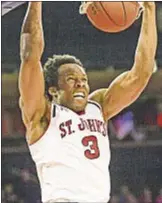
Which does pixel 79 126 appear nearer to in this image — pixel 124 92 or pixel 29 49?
pixel 124 92

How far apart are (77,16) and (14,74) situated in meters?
0.28

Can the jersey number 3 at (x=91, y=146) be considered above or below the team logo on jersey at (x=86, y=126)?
below

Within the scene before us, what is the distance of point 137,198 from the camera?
1.98 meters

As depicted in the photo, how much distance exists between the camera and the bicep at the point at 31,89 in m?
1.94

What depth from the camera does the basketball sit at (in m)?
1.92

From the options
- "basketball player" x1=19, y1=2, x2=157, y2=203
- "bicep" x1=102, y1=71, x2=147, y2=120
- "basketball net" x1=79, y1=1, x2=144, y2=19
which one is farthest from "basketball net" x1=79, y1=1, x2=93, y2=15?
"bicep" x1=102, y1=71, x2=147, y2=120

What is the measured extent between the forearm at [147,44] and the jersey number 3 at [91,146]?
268 millimetres

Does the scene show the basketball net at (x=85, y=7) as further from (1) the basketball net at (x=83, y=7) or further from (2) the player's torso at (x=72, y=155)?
(2) the player's torso at (x=72, y=155)

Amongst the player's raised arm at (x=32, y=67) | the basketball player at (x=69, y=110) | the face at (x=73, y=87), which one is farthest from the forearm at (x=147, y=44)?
the player's raised arm at (x=32, y=67)

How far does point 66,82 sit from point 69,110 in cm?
9

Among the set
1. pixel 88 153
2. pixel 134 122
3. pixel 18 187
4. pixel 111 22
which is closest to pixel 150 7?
pixel 111 22

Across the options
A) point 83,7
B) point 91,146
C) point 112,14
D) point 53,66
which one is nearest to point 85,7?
point 83,7

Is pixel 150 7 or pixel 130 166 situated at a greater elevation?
pixel 150 7

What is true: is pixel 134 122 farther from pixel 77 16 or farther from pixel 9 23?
pixel 9 23
